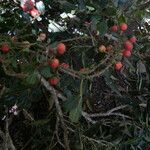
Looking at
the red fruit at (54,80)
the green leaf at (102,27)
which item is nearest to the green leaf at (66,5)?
the green leaf at (102,27)

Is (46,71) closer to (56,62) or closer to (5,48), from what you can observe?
(56,62)

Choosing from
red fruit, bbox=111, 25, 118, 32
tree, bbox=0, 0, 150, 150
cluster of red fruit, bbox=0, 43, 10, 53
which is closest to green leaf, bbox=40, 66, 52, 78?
tree, bbox=0, 0, 150, 150

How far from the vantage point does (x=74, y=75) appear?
1232 mm

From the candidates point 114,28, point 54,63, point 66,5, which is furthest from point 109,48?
point 54,63

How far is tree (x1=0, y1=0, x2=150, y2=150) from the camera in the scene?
1.31 meters

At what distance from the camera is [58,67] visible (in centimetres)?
125

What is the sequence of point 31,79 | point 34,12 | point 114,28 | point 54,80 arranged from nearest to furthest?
point 31,79 < point 54,80 < point 114,28 < point 34,12

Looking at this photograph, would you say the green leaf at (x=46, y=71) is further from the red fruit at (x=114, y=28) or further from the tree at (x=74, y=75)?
the red fruit at (x=114, y=28)

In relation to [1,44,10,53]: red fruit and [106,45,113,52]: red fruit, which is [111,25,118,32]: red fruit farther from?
[1,44,10,53]: red fruit


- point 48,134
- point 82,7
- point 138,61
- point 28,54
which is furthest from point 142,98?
point 28,54

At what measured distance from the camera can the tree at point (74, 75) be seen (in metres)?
1.31

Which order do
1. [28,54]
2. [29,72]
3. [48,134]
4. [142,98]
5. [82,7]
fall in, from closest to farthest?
[29,72] → [28,54] → [82,7] → [48,134] → [142,98]

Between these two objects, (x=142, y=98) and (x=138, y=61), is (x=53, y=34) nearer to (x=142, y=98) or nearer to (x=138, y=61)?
(x=138, y=61)

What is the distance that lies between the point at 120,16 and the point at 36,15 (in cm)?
53
